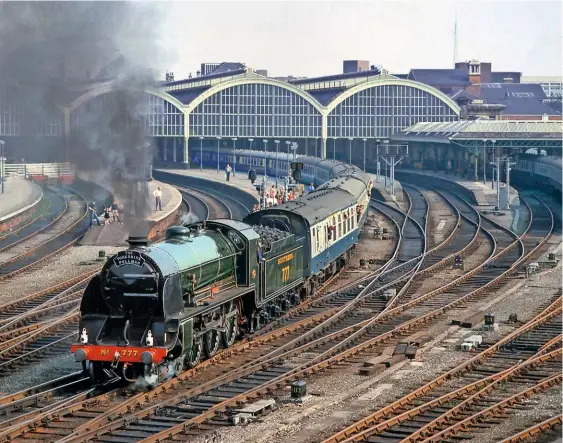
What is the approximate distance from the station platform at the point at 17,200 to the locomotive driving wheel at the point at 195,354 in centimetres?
3099

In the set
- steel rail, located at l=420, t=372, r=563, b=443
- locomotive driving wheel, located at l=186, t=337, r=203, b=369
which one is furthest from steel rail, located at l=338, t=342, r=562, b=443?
locomotive driving wheel, located at l=186, t=337, r=203, b=369

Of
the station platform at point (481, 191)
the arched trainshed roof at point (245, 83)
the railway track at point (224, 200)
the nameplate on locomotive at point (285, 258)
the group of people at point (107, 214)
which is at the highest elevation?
the arched trainshed roof at point (245, 83)

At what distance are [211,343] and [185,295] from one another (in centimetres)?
221

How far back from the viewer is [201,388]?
74.4ft

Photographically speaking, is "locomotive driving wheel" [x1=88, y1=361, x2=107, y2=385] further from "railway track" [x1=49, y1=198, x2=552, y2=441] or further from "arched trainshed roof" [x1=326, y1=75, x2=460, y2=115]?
"arched trainshed roof" [x1=326, y1=75, x2=460, y2=115]

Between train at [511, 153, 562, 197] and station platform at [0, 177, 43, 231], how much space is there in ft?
111

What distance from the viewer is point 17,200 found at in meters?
64.0

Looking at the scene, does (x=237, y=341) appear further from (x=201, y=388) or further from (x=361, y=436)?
(x=361, y=436)

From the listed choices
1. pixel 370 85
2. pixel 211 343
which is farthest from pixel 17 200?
pixel 370 85

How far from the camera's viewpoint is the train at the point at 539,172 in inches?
2953

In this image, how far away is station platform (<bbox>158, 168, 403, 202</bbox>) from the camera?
74600 millimetres

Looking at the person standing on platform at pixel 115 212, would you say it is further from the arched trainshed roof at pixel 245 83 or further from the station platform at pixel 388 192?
the arched trainshed roof at pixel 245 83

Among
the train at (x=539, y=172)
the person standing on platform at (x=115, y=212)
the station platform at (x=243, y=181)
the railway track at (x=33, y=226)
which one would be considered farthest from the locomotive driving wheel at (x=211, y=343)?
the train at (x=539, y=172)

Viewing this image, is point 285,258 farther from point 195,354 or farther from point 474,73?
point 474,73
